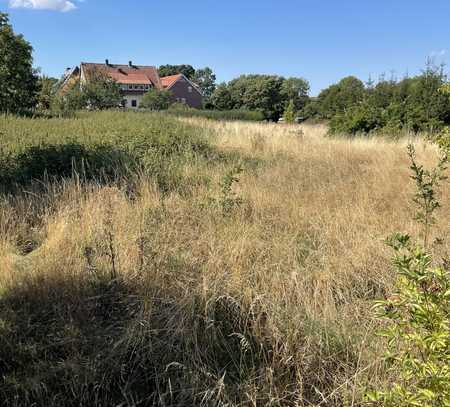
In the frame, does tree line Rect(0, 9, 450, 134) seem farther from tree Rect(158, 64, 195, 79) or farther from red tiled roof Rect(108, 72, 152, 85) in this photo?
tree Rect(158, 64, 195, 79)

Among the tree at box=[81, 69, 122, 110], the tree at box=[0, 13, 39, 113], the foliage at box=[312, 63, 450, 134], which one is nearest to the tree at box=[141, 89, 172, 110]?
the tree at box=[81, 69, 122, 110]

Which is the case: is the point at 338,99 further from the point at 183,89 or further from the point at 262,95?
the point at 183,89

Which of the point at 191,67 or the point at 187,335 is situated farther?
the point at 191,67

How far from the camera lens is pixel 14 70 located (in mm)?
26141

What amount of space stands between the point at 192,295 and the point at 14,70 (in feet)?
95.6

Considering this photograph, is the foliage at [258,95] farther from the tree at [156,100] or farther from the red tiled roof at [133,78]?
the tree at [156,100]

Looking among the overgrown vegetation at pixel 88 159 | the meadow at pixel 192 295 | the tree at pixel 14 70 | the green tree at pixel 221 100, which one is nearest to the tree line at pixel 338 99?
the tree at pixel 14 70

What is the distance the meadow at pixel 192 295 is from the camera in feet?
6.64

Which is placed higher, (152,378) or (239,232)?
(239,232)

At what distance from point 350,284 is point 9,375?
7.47 feet

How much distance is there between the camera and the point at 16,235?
349cm

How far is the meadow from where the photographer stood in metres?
2.03

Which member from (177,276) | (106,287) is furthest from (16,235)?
(177,276)

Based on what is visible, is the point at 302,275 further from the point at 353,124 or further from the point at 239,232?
the point at 353,124
